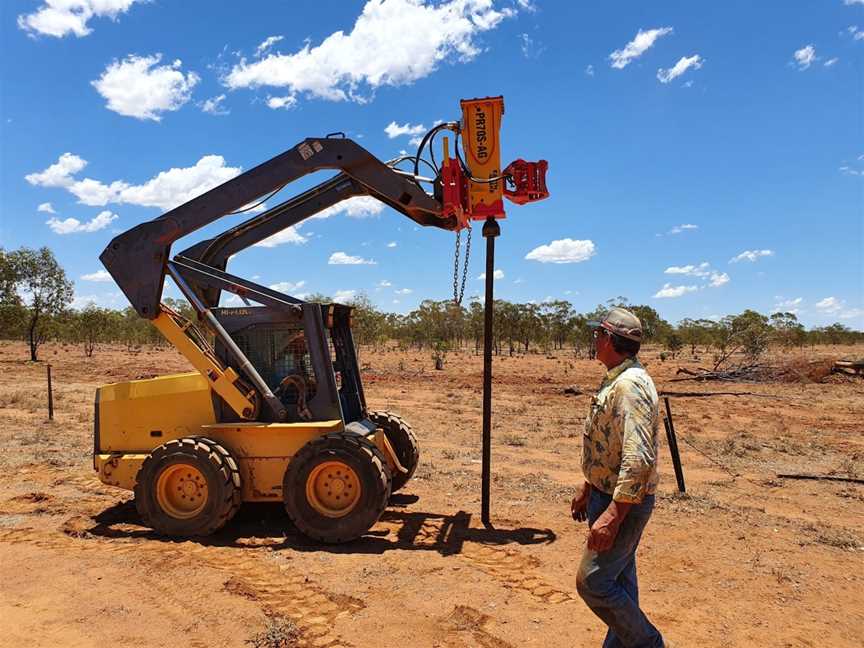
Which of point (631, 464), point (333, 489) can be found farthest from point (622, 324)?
point (333, 489)

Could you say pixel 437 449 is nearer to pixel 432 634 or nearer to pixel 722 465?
pixel 722 465

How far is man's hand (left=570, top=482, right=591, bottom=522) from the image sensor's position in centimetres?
350

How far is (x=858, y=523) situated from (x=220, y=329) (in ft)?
24.2

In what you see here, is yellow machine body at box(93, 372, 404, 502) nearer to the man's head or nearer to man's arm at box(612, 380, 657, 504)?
the man's head

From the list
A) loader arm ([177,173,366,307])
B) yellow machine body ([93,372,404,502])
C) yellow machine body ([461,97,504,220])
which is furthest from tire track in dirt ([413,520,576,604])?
loader arm ([177,173,366,307])

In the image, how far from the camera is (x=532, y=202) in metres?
6.30

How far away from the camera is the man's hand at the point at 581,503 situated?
138 inches

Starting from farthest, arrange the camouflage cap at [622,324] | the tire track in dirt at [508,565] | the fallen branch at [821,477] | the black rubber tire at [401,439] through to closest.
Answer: the fallen branch at [821,477]
the black rubber tire at [401,439]
the tire track in dirt at [508,565]
the camouflage cap at [622,324]

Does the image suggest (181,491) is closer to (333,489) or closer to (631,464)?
(333,489)

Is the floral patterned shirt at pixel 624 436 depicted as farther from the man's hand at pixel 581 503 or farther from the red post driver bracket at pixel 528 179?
the red post driver bracket at pixel 528 179

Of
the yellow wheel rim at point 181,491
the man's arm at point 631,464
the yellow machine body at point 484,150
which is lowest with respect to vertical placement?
the yellow wheel rim at point 181,491

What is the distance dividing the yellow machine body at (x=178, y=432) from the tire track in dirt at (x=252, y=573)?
630mm

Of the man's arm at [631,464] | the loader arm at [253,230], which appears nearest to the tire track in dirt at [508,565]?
the man's arm at [631,464]

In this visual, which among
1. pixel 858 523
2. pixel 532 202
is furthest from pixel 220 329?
pixel 858 523
